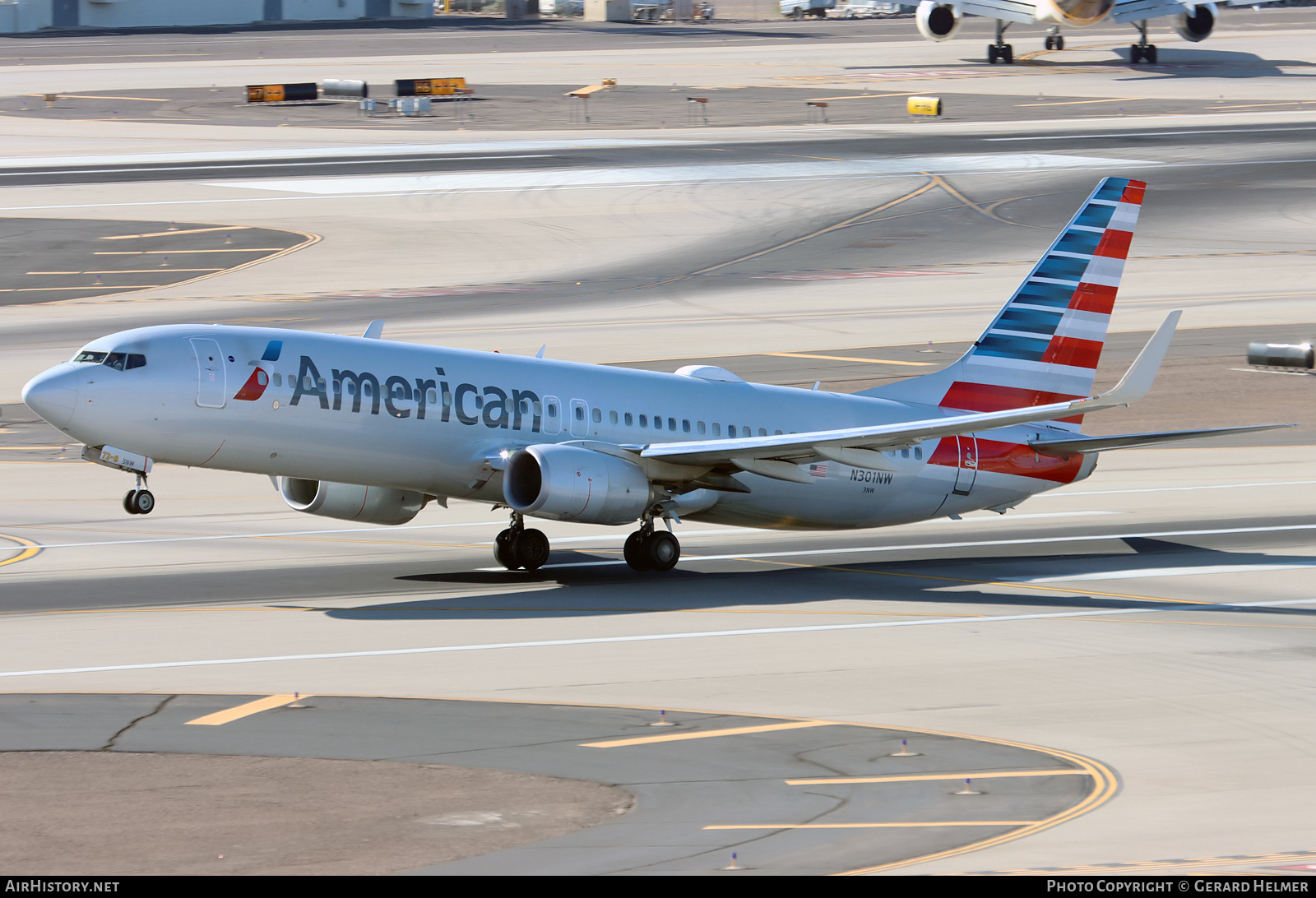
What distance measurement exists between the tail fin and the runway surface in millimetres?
4186

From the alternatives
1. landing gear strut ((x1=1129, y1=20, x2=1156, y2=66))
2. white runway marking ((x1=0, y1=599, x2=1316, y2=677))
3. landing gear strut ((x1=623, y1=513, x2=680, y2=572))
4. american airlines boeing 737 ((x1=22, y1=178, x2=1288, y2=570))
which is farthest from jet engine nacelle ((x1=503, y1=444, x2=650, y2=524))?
landing gear strut ((x1=1129, y1=20, x2=1156, y2=66))

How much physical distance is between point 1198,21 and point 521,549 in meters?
140

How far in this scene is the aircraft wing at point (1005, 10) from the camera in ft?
525

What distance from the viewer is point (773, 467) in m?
42.7

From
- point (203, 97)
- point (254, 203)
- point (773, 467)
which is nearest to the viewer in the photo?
point (773, 467)

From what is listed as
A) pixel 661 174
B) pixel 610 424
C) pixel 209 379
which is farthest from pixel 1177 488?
pixel 661 174

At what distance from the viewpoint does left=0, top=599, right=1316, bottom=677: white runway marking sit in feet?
107

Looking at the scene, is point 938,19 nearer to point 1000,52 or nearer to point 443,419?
point 1000,52

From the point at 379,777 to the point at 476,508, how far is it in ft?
102

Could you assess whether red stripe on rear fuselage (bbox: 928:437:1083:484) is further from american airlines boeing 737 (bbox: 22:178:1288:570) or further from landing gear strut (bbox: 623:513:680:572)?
landing gear strut (bbox: 623:513:680:572)

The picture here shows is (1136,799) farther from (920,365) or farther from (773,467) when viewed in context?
(920,365)

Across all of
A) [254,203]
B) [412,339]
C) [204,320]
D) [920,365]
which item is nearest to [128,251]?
[254,203]

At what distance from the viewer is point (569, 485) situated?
130 feet

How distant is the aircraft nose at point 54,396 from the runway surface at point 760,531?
166 inches
